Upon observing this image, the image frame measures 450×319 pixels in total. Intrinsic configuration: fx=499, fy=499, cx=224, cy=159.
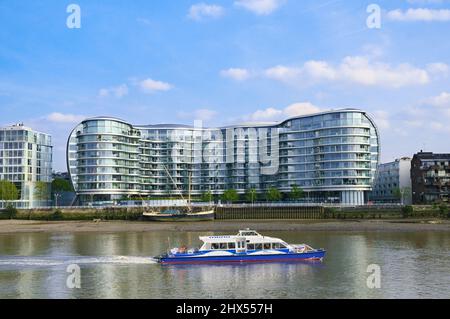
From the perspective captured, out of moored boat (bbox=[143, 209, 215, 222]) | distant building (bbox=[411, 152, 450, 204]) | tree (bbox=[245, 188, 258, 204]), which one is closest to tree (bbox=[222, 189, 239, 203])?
tree (bbox=[245, 188, 258, 204])

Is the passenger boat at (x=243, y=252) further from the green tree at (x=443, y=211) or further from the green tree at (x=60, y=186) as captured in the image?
the green tree at (x=60, y=186)

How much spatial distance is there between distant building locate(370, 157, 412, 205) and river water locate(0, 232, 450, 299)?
105397 millimetres

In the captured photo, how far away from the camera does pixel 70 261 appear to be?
180 feet

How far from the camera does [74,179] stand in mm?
161750

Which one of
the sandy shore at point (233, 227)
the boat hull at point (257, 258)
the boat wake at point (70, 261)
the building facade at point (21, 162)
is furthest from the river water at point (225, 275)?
the building facade at point (21, 162)

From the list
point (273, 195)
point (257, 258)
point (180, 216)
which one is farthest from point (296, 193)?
point (257, 258)

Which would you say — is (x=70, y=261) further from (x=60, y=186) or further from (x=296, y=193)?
(x=60, y=186)

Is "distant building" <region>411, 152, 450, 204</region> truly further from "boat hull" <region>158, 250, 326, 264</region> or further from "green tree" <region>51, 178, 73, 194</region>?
"green tree" <region>51, 178, 73, 194</region>

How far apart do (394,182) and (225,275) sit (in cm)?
14811

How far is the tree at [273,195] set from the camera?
504 ft

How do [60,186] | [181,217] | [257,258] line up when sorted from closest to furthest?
[257,258] → [181,217] → [60,186]

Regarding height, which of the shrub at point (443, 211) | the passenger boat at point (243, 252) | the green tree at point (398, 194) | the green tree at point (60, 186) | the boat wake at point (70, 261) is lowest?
the boat wake at point (70, 261)

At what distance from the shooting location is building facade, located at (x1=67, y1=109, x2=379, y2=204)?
149 m

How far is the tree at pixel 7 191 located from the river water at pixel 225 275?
83456 millimetres
